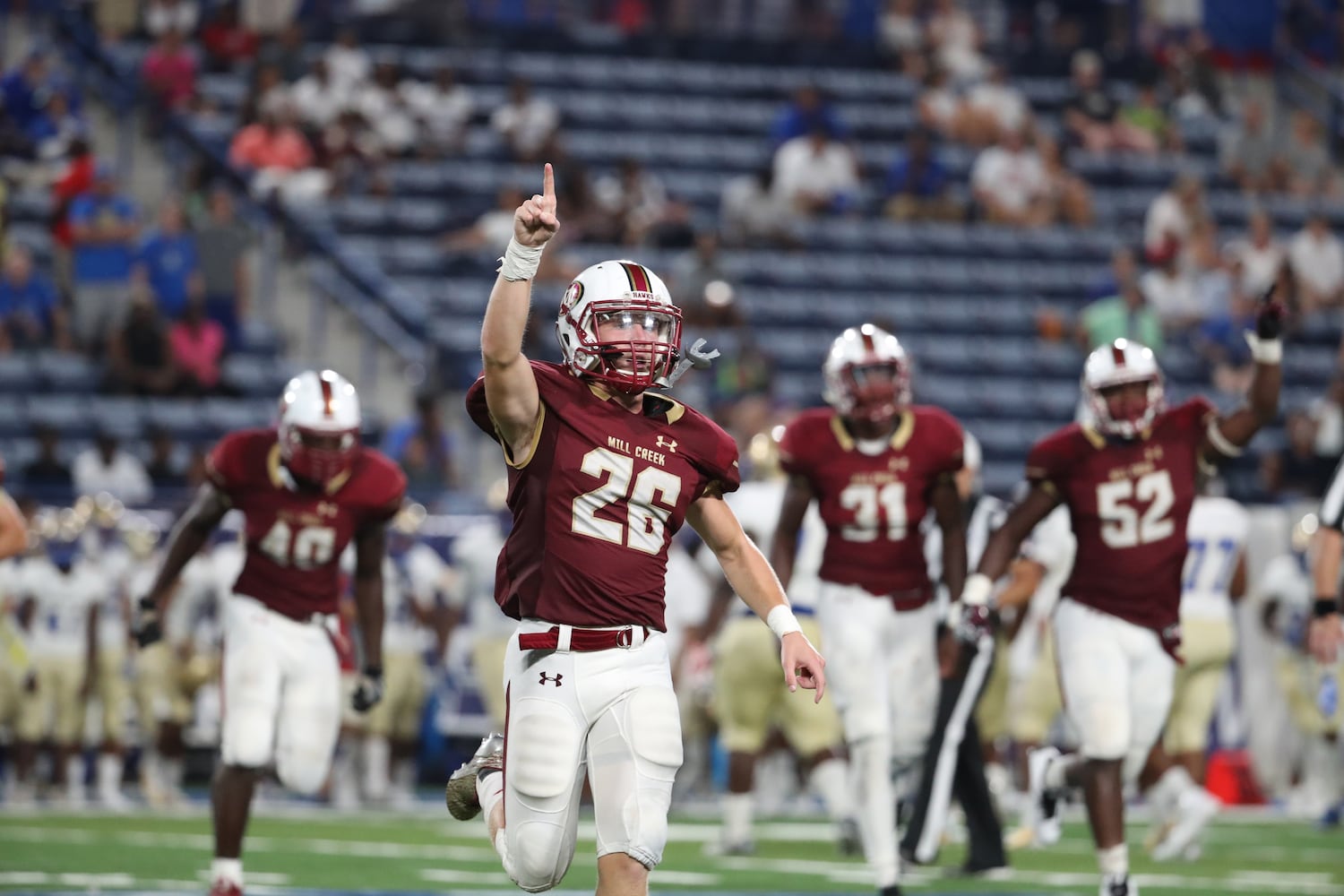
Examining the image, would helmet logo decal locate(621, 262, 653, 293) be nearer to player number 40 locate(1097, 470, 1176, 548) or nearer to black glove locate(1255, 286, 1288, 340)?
black glove locate(1255, 286, 1288, 340)

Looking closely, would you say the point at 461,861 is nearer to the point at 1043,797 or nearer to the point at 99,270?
the point at 1043,797

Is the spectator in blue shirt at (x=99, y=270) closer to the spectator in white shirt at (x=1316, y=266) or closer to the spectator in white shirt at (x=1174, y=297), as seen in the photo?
the spectator in white shirt at (x=1174, y=297)

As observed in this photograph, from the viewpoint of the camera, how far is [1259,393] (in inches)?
304

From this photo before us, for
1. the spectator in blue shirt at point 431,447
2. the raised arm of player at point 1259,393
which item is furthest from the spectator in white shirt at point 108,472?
the raised arm of player at point 1259,393

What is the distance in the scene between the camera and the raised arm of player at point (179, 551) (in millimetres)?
8312

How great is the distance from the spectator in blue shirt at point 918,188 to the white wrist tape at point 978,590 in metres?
11.5

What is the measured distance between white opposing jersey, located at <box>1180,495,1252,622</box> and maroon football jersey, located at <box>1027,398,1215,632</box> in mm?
2914

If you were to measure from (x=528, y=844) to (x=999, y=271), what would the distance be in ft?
46.3

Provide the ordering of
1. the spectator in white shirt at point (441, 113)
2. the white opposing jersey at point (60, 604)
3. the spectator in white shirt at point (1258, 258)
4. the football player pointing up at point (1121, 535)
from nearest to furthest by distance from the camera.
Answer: the football player pointing up at point (1121, 535) → the white opposing jersey at point (60, 604) → the spectator in white shirt at point (441, 113) → the spectator in white shirt at point (1258, 258)

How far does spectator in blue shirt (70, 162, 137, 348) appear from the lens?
15758 millimetres

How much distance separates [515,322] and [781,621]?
1193 millimetres

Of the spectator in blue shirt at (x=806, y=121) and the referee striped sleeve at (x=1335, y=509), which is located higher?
the spectator in blue shirt at (x=806, y=121)

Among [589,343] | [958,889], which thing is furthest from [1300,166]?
[589,343]

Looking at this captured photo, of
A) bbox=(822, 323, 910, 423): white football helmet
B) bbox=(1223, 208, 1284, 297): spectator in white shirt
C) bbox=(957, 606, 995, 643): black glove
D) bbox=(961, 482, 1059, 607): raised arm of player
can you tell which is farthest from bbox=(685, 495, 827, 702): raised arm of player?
bbox=(1223, 208, 1284, 297): spectator in white shirt
